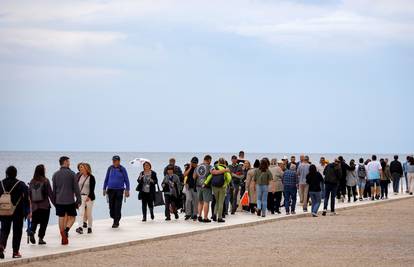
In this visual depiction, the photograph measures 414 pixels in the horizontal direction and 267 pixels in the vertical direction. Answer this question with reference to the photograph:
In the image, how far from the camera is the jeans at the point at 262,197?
2932 cm

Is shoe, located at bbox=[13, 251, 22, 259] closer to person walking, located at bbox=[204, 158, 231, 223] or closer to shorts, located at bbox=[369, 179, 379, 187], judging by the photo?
person walking, located at bbox=[204, 158, 231, 223]

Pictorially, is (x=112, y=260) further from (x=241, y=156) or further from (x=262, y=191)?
(x=241, y=156)

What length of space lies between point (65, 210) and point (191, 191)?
26.3ft

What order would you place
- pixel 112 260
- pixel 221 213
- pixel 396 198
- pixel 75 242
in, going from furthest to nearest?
pixel 396 198 → pixel 221 213 → pixel 75 242 → pixel 112 260

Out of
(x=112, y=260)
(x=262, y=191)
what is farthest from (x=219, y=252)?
(x=262, y=191)

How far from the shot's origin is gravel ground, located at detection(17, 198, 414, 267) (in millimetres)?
17719

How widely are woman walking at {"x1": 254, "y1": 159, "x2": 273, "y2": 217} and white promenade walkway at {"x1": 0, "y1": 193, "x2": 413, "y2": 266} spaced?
17.3 inches

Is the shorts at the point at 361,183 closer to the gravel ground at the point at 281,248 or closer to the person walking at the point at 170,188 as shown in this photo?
the gravel ground at the point at 281,248

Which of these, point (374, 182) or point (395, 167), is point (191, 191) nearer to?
point (374, 182)

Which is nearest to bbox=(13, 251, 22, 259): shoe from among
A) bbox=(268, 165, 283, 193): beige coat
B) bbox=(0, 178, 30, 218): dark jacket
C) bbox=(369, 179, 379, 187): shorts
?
bbox=(0, 178, 30, 218): dark jacket

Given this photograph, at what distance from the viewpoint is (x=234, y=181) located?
30.9m

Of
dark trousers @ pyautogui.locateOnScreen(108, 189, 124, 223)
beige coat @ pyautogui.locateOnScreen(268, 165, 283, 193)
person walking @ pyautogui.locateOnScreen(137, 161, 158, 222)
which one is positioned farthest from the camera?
beige coat @ pyautogui.locateOnScreen(268, 165, 283, 193)

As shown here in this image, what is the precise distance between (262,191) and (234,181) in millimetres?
1647

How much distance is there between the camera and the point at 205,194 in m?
27.1
